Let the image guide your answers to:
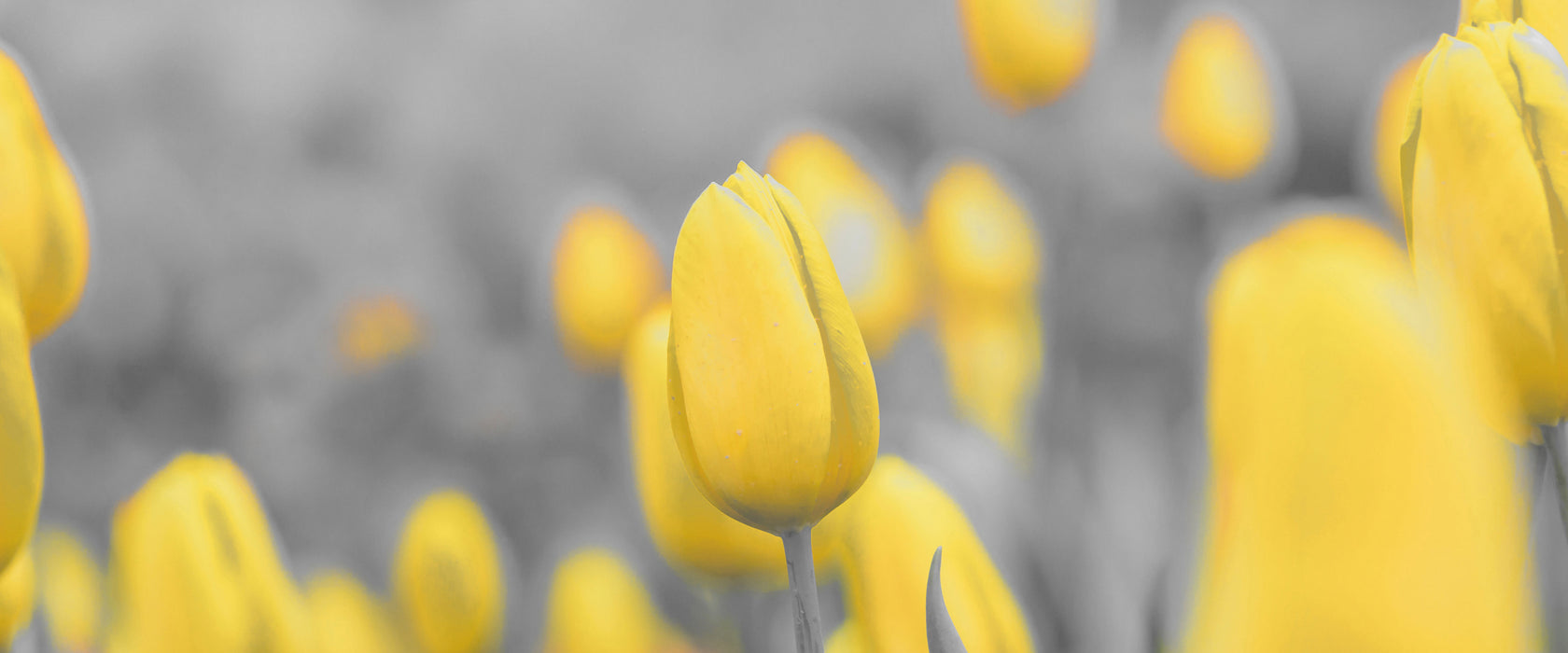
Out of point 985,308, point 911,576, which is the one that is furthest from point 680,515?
point 985,308

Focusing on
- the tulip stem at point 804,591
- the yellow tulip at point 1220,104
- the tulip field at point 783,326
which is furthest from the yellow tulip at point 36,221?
the yellow tulip at point 1220,104

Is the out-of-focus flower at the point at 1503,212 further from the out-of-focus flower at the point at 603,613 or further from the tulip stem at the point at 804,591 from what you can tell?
the out-of-focus flower at the point at 603,613

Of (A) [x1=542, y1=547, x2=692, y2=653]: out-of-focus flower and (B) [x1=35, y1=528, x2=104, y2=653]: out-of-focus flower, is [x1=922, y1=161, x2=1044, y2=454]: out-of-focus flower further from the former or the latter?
(B) [x1=35, y1=528, x2=104, y2=653]: out-of-focus flower

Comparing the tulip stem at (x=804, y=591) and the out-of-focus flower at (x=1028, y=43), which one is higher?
the out-of-focus flower at (x=1028, y=43)

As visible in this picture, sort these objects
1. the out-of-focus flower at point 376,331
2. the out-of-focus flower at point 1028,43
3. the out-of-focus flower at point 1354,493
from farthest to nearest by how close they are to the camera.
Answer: the out-of-focus flower at point 376,331
the out-of-focus flower at point 1028,43
the out-of-focus flower at point 1354,493

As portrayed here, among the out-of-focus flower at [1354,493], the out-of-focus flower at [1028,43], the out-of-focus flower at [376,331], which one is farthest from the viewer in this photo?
the out-of-focus flower at [376,331]

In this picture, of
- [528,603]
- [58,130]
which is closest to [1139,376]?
[528,603]

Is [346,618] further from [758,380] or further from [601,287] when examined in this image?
[758,380]

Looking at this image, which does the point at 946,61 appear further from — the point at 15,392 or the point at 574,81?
the point at 15,392

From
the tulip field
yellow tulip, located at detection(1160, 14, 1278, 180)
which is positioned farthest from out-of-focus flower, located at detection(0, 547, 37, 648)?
yellow tulip, located at detection(1160, 14, 1278, 180)
